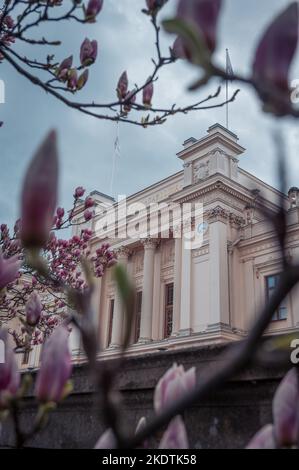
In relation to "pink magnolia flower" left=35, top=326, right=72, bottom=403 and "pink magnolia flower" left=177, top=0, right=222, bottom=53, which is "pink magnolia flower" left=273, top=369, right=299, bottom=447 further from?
"pink magnolia flower" left=177, top=0, right=222, bottom=53

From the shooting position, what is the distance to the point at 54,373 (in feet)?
2.28

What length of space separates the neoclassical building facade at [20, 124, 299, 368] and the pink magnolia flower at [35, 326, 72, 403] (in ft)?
56.0

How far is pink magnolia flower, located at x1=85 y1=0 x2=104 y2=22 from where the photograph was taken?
232 cm

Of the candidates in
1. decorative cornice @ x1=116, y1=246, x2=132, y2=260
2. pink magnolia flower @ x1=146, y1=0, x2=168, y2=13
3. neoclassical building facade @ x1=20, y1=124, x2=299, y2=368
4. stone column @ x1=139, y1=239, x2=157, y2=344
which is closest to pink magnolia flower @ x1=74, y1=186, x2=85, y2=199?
pink magnolia flower @ x1=146, y1=0, x2=168, y2=13

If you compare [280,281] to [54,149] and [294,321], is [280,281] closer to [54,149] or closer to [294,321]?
[54,149]

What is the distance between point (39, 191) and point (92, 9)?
2.11 meters

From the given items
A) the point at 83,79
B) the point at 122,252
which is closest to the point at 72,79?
the point at 83,79

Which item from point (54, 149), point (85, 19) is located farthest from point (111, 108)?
point (54, 149)

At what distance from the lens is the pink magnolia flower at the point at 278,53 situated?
63cm

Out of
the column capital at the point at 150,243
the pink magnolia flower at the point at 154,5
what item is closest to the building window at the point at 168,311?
the column capital at the point at 150,243

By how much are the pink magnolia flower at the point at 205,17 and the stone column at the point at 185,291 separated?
1980cm

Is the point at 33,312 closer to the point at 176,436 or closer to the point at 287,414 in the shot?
the point at 176,436

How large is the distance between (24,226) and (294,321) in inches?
702

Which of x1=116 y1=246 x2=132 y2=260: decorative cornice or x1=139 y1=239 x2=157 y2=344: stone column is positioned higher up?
x1=116 y1=246 x2=132 y2=260: decorative cornice
